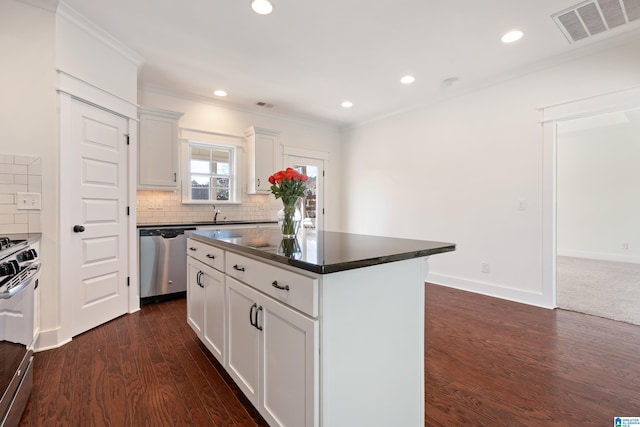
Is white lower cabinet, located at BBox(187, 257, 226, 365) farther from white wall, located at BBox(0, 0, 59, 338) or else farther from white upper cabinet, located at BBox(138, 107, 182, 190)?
white upper cabinet, located at BBox(138, 107, 182, 190)

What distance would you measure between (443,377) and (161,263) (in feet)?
10.3

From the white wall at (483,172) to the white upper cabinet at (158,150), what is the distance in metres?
Result: 3.23

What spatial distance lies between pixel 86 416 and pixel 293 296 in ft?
4.58

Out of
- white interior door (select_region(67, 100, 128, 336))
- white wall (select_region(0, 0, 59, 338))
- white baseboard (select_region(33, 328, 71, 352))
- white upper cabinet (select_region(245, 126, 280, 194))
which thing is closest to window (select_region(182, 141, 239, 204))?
white upper cabinet (select_region(245, 126, 280, 194))

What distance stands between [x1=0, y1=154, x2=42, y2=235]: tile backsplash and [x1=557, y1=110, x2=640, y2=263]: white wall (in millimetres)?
7458

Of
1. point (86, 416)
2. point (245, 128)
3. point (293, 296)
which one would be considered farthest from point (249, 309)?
point (245, 128)

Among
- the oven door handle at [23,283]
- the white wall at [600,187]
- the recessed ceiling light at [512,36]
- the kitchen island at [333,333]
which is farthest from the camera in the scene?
the white wall at [600,187]

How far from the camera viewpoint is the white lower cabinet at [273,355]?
3.71 feet

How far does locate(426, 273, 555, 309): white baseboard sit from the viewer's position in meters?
3.33

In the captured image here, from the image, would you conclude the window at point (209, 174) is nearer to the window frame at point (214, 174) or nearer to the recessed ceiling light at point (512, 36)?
the window frame at point (214, 174)

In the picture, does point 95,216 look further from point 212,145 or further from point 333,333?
point 333,333

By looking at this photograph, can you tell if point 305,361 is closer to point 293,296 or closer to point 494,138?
point 293,296

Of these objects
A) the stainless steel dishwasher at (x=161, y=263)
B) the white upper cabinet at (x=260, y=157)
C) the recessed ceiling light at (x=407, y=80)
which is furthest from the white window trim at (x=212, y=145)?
the recessed ceiling light at (x=407, y=80)

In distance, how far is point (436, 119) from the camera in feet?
14.5
